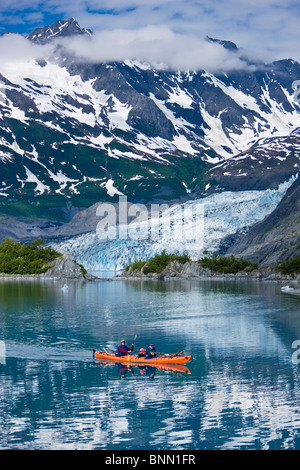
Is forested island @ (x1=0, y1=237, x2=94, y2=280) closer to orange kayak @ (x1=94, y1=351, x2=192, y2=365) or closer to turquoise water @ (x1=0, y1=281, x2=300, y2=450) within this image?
turquoise water @ (x1=0, y1=281, x2=300, y2=450)

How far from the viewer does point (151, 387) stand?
39906 millimetres

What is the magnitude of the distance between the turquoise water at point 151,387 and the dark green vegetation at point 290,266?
93.3 metres

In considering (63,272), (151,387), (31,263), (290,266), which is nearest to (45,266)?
(31,263)

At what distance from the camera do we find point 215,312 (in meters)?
83.2

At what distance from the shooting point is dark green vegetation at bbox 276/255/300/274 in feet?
547

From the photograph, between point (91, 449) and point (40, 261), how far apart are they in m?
166

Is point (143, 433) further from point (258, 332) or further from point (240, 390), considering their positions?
point (258, 332)

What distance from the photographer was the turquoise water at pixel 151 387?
30.7m

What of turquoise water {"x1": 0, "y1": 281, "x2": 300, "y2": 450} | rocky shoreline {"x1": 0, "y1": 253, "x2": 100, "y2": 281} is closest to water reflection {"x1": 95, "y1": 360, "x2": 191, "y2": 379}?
turquoise water {"x1": 0, "y1": 281, "x2": 300, "y2": 450}

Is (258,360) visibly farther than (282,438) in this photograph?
Yes

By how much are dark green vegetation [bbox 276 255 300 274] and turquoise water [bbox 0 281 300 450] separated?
3675 inches

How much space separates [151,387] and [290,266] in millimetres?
132876

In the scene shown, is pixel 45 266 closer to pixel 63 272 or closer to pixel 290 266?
pixel 63 272

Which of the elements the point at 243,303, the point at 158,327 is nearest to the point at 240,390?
the point at 158,327
